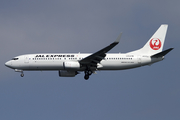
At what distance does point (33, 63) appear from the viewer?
2136 inches

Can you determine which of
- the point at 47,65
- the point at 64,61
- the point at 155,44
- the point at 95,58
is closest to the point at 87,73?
the point at 95,58

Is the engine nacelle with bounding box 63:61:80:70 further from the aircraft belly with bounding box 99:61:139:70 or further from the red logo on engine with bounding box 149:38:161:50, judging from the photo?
the red logo on engine with bounding box 149:38:161:50

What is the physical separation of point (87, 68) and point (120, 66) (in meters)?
5.06

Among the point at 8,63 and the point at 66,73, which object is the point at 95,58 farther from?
the point at 8,63

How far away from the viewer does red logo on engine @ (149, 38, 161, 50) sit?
58500 millimetres

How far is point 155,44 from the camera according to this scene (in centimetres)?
5872

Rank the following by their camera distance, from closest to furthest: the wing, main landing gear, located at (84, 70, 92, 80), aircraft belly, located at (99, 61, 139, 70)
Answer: the wing → aircraft belly, located at (99, 61, 139, 70) → main landing gear, located at (84, 70, 92, 80)

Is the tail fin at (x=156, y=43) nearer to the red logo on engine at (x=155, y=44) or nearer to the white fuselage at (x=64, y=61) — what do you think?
the red logo on engine at (x=155, y=44)

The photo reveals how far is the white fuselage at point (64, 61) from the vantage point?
5416cm

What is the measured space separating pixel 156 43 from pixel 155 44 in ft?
0.86

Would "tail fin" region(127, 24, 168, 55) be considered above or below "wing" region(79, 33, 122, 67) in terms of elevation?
above

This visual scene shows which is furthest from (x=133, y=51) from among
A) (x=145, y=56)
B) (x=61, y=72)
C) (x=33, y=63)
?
(x=33, y=63)

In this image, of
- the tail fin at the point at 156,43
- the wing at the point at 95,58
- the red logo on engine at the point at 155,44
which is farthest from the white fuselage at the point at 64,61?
the red logo on engine at the point at 155,44

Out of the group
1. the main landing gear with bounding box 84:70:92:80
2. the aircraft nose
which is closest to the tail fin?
the main landing gear with bounding box 84:70:92:80
